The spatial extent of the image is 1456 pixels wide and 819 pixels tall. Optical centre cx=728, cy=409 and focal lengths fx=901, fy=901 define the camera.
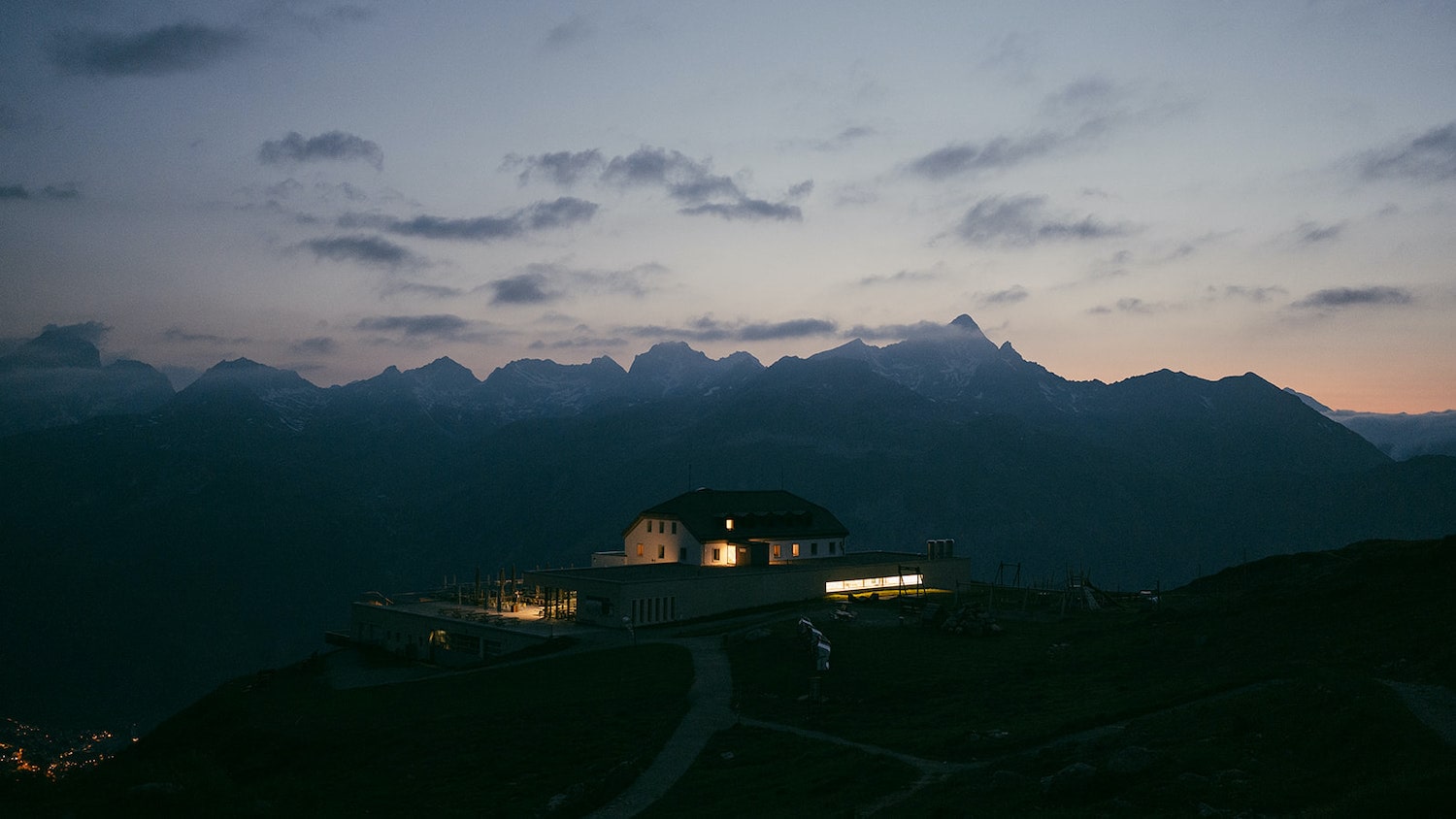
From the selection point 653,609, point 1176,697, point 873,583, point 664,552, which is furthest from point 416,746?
point 873,583

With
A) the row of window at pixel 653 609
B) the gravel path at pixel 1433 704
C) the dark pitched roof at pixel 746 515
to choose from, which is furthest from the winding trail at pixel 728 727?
the dark pitched roof at pixel 746 515

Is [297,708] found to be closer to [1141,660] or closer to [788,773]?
[788,773]

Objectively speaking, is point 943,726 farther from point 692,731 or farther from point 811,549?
point 811,549

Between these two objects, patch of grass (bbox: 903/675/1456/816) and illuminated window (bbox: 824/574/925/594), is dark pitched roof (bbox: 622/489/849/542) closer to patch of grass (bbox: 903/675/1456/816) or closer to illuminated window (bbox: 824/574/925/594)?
illuminated window (bbox: 824/574/925/594)

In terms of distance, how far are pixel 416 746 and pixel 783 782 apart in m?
23.2

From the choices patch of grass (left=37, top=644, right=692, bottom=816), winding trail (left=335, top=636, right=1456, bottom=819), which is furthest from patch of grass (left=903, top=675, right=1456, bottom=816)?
patch of grass (left=37, top=644, right=692, bottom=816)

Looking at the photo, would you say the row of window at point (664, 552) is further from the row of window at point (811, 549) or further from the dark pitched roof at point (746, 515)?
the row of window at point (811, 549)

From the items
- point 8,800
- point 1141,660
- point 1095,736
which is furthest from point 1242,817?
point 8,800

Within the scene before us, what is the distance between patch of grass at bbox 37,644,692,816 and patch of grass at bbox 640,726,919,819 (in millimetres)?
3189

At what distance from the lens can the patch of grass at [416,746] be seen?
3145 centimetres

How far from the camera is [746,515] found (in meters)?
105

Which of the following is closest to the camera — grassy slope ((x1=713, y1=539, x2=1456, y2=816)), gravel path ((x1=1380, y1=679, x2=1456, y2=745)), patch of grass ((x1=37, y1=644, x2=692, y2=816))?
grassy slope ((x1=713, y1=539, x2=1456, y2=816))

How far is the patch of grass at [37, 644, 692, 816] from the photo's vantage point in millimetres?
31453

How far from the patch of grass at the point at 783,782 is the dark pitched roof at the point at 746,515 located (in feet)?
207
